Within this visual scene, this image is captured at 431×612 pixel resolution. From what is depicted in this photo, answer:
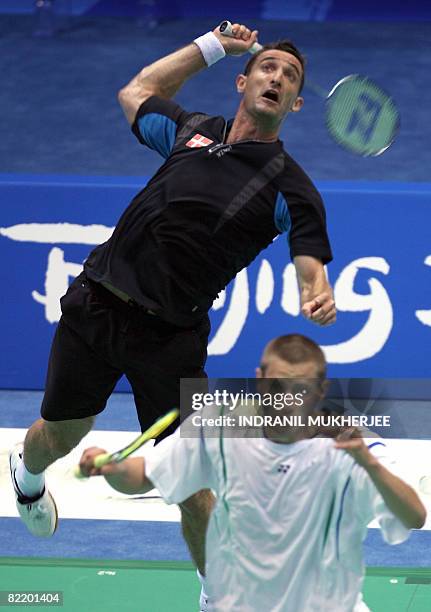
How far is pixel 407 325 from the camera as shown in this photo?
6.75m

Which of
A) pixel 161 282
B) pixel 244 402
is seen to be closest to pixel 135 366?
pixel 161 282

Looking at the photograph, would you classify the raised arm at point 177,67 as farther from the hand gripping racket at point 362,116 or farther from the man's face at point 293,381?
the man's face at point 293,381

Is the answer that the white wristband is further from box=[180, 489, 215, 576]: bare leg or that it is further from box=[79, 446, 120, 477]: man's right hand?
box=[79, 446, 120, 477]: man's right hand

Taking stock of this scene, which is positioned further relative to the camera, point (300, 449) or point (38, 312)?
point (38, 312)

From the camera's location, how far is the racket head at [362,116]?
16.6 ft

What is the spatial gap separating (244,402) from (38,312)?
3366 mm

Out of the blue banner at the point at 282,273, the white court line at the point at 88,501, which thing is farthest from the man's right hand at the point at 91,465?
the blue banner at the point at 282,273

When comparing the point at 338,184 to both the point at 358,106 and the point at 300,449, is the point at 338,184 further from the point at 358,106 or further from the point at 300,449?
the point at 300,449

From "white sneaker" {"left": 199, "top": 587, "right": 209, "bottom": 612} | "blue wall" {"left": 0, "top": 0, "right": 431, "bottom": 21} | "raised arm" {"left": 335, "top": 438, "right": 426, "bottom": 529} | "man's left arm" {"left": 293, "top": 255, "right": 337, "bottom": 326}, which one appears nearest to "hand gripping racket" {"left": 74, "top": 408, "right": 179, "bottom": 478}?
"raised arm" {"left": 335, "top": 438, "right": 426, "bottom": 529}

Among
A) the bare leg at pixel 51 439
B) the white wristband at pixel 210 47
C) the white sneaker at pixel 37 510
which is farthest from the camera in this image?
the white sneaker at pixel 37 510

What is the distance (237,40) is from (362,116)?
→ 2.05 feet

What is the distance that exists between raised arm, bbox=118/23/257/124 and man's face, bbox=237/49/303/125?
0.75ft

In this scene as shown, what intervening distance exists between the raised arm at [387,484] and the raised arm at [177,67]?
6.58 feet

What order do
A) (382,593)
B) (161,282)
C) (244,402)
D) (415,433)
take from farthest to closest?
(415,433) → (382,593) → (161,282) → (244,402)
